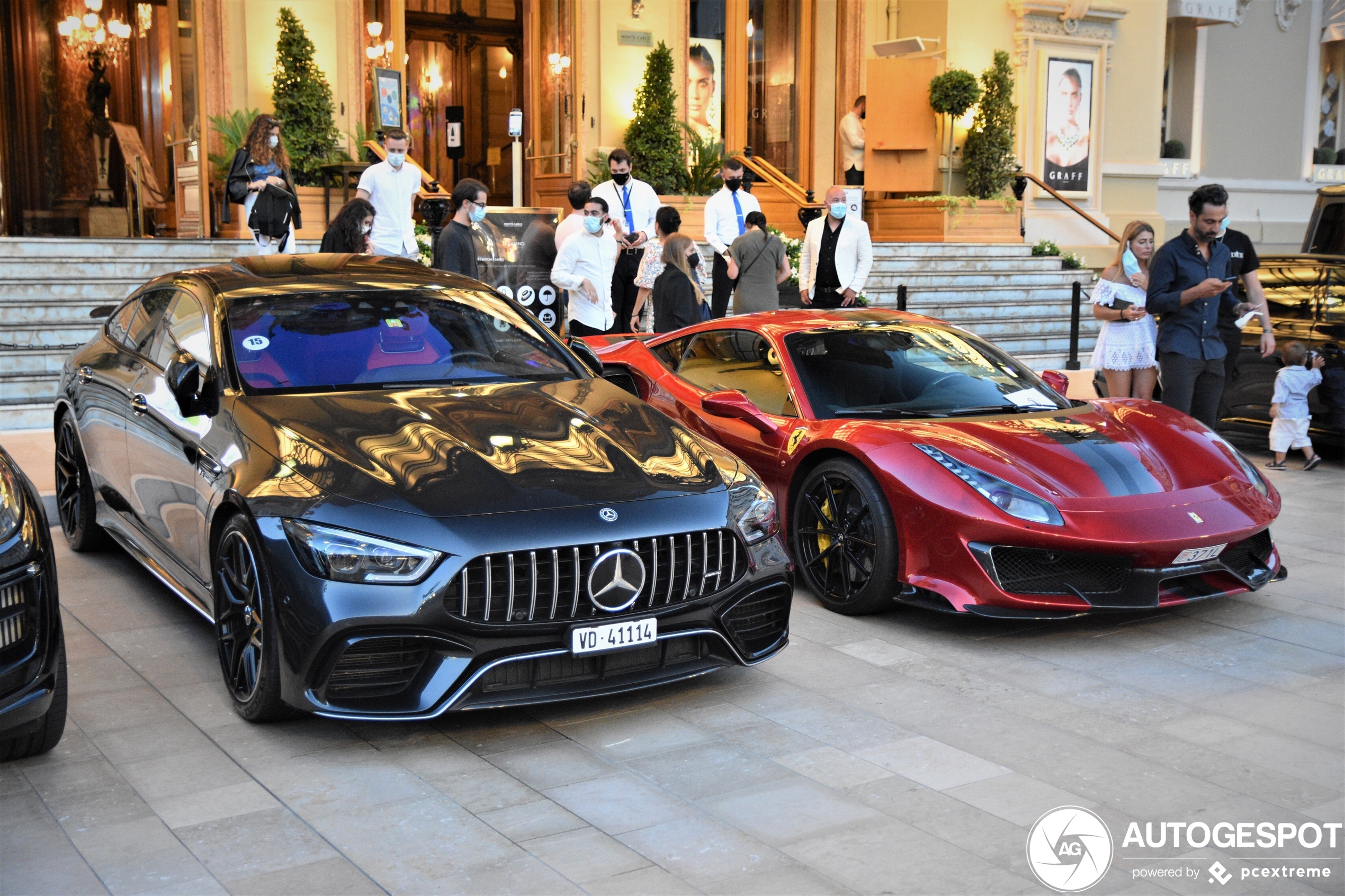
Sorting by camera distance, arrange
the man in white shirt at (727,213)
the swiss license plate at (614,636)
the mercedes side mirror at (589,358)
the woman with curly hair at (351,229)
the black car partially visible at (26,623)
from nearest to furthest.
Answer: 1. the black car partially visible at (26,623)
2. the swiss license plate at (614,636)
3. the mercedes side mirror at (589,358)
4. the woman with curly hair at (351,229)
5. the man in white shirt at (727,213)

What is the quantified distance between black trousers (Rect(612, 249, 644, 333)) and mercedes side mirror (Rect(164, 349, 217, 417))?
6032mm

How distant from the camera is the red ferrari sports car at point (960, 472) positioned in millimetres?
5270

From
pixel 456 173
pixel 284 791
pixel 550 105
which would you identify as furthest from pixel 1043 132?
pixel 284 791

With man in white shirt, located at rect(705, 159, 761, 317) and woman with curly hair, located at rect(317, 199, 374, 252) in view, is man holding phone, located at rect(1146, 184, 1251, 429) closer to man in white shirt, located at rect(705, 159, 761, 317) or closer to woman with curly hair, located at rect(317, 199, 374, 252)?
man in white shirt, located at rect(705, 159, 761, 317)

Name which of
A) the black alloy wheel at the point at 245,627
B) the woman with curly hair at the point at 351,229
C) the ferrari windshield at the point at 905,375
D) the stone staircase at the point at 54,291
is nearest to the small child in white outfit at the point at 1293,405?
the ferrari windshield at the point at 905,375

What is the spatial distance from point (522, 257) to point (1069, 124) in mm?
13163

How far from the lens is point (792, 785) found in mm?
3934

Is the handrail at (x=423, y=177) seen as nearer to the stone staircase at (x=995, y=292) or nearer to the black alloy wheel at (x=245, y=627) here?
the stone staircase at (x=995, y=292)

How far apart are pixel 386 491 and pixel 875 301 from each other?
1333 cm

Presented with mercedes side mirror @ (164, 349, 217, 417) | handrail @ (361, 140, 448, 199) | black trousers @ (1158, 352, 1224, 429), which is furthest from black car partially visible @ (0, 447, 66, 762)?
handrail @ (361, 140, 448, 199)

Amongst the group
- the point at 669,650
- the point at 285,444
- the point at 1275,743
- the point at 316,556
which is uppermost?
the point at 285,444

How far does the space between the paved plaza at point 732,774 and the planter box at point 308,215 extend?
10.9m

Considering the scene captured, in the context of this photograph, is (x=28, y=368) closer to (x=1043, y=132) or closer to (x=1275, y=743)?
(x=1275, y=743)

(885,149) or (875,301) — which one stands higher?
(885,149)
